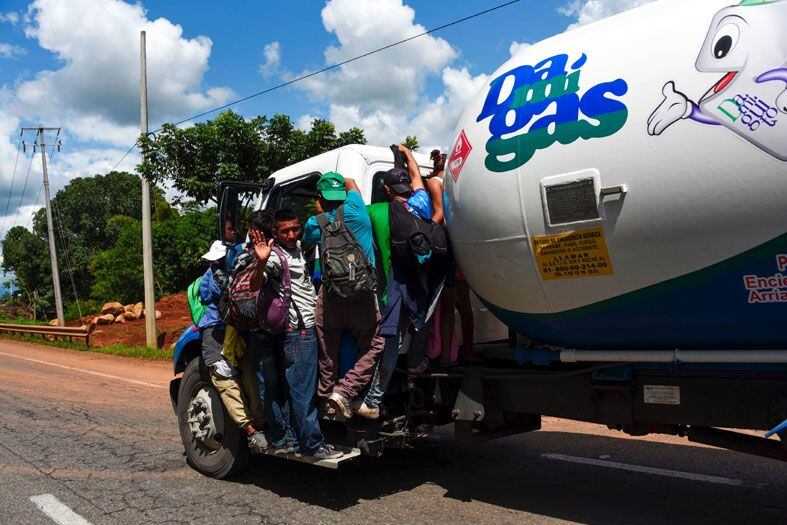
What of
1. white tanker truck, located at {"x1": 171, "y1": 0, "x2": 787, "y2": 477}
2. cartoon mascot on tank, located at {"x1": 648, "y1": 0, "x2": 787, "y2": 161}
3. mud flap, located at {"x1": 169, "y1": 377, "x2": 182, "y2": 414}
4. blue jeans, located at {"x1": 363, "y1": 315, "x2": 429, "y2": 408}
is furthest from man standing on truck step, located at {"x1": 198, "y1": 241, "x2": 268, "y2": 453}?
cartoon mascot on tank, located at {"x1": 648, "y1": 0, "x2": 787, "y2": 161}

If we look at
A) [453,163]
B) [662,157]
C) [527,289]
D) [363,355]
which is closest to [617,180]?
[662,157]

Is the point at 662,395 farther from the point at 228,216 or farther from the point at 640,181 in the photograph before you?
the point at 228,216

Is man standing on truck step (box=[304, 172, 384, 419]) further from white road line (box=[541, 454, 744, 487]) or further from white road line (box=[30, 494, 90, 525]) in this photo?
white road line (box=[541, 454, 744, 487])

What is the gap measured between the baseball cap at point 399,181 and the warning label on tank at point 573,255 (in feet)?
3.88

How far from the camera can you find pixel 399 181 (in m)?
4.55

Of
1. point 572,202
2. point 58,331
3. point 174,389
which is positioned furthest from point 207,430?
point 58,331

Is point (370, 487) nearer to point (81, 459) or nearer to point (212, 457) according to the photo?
point (212, 457)

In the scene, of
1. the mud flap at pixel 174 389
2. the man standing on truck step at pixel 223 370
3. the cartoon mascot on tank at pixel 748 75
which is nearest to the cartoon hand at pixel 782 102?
the cartoon mascot on tank at pixel 748 75

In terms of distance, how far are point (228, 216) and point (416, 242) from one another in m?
1.99

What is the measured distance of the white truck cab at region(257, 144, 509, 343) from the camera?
4.91 meters

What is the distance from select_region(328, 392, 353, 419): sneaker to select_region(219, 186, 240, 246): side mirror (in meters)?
1.79

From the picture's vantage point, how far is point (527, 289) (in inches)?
150

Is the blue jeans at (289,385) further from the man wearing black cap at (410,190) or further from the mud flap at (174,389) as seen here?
the mud flap at (174,389)

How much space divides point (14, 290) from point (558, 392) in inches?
2294
